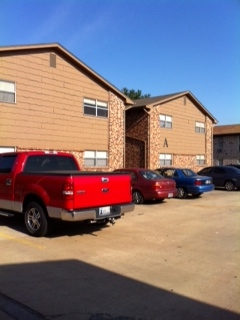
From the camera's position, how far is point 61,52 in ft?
60.7

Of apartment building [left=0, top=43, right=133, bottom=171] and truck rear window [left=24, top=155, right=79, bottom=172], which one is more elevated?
apartment building [left=0, top=43, right=133, bottom=171]

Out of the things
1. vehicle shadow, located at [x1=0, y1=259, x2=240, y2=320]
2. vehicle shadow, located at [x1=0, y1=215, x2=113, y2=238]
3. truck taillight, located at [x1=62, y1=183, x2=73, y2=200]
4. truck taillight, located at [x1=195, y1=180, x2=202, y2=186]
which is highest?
truck taillight, located at [x1=62, y1=183, x2=73, y2=200]

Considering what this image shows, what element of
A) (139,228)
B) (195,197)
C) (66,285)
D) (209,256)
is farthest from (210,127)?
(66,285)

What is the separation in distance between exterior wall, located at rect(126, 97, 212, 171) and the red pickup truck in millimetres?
15438

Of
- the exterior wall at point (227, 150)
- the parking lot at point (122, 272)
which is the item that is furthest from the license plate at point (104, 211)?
the exterior wall at point (227, 150)

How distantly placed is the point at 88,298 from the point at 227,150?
4295cm

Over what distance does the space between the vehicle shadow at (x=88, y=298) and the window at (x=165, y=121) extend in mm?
20671

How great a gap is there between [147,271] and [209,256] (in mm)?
1528

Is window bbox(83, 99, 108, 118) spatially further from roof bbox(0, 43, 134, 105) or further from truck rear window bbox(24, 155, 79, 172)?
truck rear window bbox(24, 155, 79, 172)

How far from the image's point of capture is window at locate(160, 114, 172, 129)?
2603 cm

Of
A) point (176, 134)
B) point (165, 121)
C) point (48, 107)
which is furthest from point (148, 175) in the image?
point (176, 134)

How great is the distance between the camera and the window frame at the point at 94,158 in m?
20.1

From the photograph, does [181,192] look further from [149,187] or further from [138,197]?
[149,187]

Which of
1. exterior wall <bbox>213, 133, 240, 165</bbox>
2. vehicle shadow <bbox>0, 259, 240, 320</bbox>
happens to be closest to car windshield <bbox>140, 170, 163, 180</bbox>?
vehicle shadow <bbox>0, 259, 240, 320</bbox>
